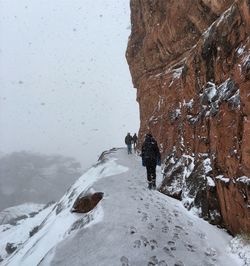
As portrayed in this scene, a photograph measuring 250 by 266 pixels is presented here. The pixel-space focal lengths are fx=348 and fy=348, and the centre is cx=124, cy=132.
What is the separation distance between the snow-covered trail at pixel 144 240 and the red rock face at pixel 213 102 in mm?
1022

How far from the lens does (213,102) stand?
40.5ft

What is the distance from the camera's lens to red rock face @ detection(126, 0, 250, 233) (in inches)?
393

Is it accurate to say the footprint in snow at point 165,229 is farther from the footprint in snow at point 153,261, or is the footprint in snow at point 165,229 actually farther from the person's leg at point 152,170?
the person's leg at point 152,170

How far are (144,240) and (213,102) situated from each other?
5.68 meters

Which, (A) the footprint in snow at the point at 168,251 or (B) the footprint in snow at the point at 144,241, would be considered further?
(B) the footprint in snow at the point at 144,241

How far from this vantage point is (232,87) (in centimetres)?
1092

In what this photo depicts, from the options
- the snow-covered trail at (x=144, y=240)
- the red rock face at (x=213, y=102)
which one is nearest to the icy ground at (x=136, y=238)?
the snow-covered trail at (x=144, y=240)

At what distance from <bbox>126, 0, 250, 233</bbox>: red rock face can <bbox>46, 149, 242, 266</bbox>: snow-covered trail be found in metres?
1.02

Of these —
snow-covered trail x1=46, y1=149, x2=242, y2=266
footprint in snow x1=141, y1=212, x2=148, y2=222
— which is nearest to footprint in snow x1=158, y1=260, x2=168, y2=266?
snow-covered trail x1=46, y1=149, x2=242, y2=266

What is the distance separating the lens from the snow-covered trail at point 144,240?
8516 mm

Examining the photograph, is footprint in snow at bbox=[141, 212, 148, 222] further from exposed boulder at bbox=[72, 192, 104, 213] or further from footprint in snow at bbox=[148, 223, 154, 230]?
exposed boulder at bbox=[72, 192, 104, 213]

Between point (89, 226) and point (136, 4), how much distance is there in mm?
28568

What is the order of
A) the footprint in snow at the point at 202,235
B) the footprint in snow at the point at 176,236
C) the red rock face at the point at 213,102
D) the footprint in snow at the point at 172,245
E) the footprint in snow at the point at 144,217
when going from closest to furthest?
the footprint in snow at the point at 172,245 < the footprint in snow at the point at 176,236 < the footprint in snow at the point at 202,235 < the red rock face at the point at 213,102 < the footprint in snow at the point at 144,217

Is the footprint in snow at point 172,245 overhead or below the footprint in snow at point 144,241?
below
